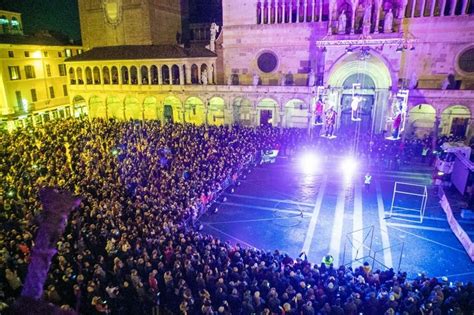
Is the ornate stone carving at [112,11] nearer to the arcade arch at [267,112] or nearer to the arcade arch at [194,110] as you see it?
the arcade arch at [194,110]

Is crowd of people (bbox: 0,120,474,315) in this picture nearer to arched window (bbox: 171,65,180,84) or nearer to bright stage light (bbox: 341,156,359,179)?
bright stage light (bbox: 341,156,359,179)

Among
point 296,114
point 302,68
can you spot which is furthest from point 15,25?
point 296,114

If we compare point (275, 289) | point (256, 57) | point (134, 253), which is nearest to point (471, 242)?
point (275, 289)

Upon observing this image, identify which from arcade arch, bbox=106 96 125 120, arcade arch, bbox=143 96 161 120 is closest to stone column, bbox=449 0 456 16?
arcade arch, bbox=143 96 161 120

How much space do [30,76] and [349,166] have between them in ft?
111

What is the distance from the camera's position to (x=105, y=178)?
1675cm

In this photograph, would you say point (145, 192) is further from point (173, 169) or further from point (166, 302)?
point (166, 302)

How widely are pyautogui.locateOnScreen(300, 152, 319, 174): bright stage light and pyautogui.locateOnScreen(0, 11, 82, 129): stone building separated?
29.0 metres

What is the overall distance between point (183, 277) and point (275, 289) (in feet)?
9.49

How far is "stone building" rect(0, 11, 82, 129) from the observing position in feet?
107

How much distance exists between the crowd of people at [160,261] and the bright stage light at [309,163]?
5.19 meters

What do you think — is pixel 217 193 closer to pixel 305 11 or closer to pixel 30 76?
pixel 305 11

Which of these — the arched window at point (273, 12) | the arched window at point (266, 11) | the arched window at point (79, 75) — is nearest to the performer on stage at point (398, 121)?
the arched window at point (273, 12)

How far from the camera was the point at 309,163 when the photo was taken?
23.0 meters
